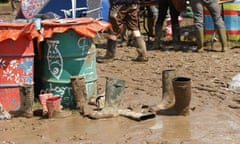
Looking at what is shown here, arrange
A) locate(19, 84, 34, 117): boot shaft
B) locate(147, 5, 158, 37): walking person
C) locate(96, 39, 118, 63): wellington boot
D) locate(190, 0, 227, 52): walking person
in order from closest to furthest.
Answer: locate(19, 84, 34, 117): boot shaft, locate(96, 39, 118, 63): wellington boot, locate(190, 0, 227, 52): walking person, locate(147, 5, 158, 37): walking person

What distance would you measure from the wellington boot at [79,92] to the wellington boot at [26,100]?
0.49m

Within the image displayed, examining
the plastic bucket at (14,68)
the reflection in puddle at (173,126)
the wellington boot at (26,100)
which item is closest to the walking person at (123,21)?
the plastic bucket at (14,68)

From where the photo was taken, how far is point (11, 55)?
6.33 m

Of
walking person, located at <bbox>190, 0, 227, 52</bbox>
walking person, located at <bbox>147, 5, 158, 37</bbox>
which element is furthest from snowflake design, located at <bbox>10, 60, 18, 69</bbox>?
walking person, located at <bbox>147, 5, 158, 37</bbox>

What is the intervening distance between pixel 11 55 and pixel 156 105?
178 cm

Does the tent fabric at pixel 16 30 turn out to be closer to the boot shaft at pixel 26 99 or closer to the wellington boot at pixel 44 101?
the boot shaft at pixel 26 99

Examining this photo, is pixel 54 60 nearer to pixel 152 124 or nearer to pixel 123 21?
pixel 152 124

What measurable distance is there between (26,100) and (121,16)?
11.4 ft

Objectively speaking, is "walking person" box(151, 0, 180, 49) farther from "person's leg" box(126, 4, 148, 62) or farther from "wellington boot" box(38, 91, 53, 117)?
"wellington boot" box(38, 91, 53, 117)

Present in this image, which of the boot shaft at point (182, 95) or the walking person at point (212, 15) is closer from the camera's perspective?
the boot shaft at point (182, 95)

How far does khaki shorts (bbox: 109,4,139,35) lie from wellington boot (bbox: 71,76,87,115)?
297 cm

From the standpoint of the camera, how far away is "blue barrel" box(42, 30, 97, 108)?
6520 millimetres

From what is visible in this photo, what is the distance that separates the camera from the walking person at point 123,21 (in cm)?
927

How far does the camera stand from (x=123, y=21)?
31.2ft
